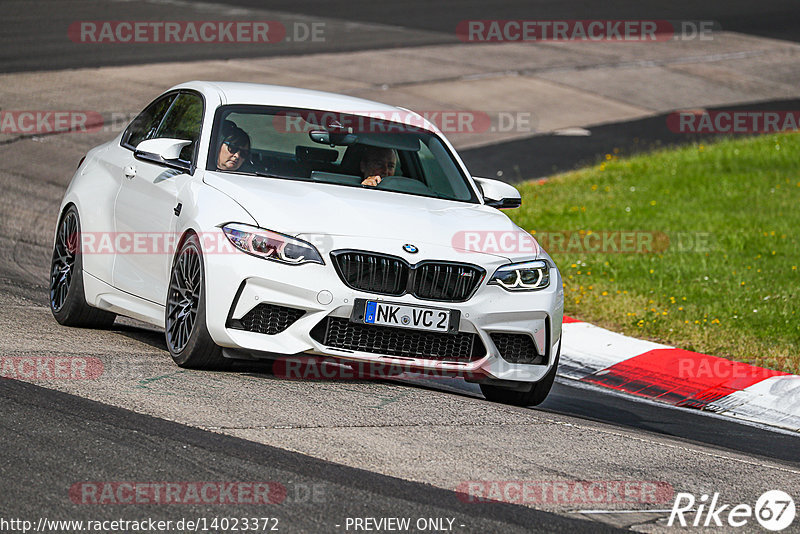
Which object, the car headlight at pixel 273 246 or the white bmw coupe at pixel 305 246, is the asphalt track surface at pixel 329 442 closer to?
the white bmw coupe at pixel 305 246

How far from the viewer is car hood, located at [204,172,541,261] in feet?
22.2

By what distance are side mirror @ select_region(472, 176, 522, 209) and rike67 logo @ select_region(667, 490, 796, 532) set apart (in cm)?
305

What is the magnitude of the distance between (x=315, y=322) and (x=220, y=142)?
1674 mm

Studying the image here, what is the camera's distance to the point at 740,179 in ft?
55.6

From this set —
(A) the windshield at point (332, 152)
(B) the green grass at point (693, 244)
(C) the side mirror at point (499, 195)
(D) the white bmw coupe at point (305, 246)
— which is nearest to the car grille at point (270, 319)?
(D) the white bmw coupe at point (305, 246)

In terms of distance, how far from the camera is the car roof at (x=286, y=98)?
26.4ft

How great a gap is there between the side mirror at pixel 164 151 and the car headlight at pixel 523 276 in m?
2.01

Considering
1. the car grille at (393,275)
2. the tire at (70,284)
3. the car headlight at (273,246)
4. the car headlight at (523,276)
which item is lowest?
the tire at (70,284)

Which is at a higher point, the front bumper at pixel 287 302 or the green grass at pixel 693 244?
the front bumper at pixel 287 302

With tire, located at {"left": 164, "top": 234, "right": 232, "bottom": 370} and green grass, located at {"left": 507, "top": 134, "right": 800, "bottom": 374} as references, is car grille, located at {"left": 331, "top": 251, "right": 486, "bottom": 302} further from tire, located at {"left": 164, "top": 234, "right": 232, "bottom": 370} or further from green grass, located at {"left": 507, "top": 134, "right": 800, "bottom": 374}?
green grass, located at {"left": 507, "top": 134, "right": 800, "bottom": 374}

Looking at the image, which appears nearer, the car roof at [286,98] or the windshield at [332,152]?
the windshield at [332,152]

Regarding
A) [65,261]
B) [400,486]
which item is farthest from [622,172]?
[400,486]

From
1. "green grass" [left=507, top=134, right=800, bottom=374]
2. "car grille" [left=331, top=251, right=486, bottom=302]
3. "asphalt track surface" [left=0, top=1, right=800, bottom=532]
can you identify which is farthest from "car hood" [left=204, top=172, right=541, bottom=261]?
"green grass" [left=507, top=134, right=800, bottom=374]

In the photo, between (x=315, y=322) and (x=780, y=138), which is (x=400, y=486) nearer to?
(x=315, y=322)
